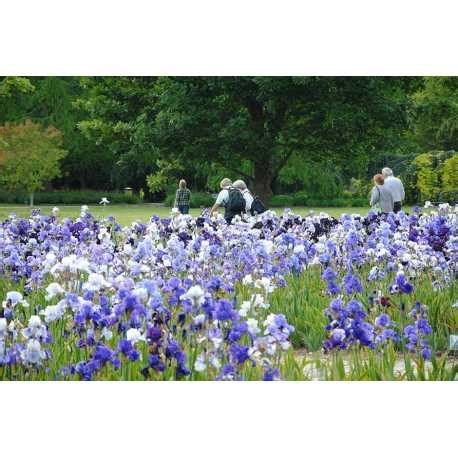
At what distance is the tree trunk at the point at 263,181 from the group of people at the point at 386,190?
125 centimetres

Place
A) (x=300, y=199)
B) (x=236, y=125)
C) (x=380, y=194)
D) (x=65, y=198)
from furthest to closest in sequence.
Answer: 1. (x=236, y=125)
2. (x=300, y=199)
3. (x=380, y=194)
4. (x=65, y=198)

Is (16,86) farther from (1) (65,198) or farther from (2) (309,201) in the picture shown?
(2) (309,201)

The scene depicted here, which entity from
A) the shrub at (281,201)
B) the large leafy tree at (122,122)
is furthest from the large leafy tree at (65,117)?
the shrub at (281,201)

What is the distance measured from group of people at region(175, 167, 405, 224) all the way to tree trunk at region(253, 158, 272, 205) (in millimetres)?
89

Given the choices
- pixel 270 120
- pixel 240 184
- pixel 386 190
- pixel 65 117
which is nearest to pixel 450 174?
pixel 386 190

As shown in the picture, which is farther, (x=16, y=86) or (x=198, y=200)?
(x=198, y=200)

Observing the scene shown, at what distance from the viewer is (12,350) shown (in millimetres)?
3633

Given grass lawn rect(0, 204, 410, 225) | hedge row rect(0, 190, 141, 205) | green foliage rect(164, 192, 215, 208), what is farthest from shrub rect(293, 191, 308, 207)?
hedge row rect(0, 190, 141, 205)

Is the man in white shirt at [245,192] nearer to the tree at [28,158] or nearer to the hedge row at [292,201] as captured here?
the hedge row at [292,201]

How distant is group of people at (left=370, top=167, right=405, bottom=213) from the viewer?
323 inches

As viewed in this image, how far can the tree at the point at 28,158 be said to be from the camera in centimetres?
707

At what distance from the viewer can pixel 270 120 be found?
1030 cm

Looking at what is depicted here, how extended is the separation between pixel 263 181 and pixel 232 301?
4.47 m
